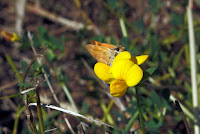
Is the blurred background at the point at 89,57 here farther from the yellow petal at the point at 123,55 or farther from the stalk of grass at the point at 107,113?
the yellow petal at the point at 123,55

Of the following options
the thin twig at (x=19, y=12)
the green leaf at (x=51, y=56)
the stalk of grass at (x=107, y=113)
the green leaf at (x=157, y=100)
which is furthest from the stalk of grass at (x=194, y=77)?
the thin twig at (x=19, y=12)

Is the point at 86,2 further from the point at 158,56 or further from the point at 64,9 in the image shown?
the point at 158,56

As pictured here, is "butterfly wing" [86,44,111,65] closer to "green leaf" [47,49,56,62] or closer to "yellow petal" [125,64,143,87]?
"yellow petal" [125,64,143,87]

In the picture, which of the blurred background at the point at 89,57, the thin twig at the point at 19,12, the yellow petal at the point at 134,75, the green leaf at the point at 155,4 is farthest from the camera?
the thin twig at the point at 19,12

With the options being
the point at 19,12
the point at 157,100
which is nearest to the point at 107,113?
the point at 157,100

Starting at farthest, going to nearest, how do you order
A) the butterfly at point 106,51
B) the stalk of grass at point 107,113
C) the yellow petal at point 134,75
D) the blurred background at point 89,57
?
the stalk of grass at point 107,113
the blurred background at point 89,57
the butterfly at point 106,51
the yellow petal at point 134,75

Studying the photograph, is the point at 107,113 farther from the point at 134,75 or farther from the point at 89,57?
the point at 134,75
